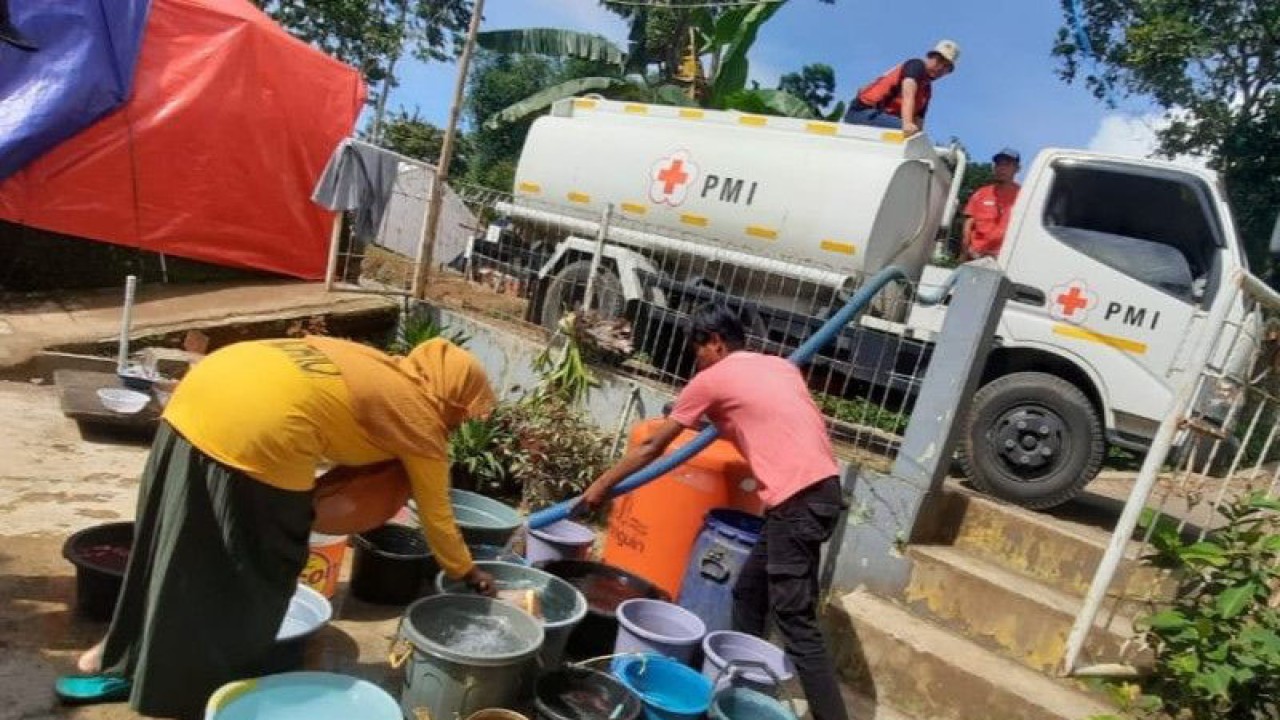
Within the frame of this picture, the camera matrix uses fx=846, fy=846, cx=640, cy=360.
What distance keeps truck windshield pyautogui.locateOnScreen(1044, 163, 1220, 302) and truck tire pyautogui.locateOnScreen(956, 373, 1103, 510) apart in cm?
75

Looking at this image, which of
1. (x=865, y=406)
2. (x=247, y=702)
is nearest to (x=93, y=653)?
(x=247, y=702)

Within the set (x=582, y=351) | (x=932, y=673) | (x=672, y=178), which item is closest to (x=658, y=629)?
(x=932, y=673)

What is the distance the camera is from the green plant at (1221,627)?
2.88m

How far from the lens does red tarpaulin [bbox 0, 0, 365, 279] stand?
283 inches

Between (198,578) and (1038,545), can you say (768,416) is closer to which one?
(1038,545)

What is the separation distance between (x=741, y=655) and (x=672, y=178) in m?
4.15

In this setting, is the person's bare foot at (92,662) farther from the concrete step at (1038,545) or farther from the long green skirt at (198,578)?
the concrete step at (1038,545)

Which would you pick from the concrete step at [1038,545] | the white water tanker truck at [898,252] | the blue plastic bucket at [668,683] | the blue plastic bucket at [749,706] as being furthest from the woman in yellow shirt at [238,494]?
the white water tanker truck at [898,252]

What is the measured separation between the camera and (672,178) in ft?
21.6

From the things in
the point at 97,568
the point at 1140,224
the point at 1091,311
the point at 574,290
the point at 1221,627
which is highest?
the point at 1140,224

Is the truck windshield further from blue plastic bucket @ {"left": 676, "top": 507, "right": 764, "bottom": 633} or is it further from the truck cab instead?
blue plastic bucket @ {"left": 676, "top": 507, "right": 764, "bottom": 633}

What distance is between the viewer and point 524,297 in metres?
7.96

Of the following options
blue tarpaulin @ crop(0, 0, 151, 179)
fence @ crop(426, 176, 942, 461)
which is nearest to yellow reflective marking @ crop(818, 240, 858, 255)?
fence @ crop(426, 176, 942, 461)

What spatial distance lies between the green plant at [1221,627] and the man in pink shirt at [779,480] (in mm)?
1220
